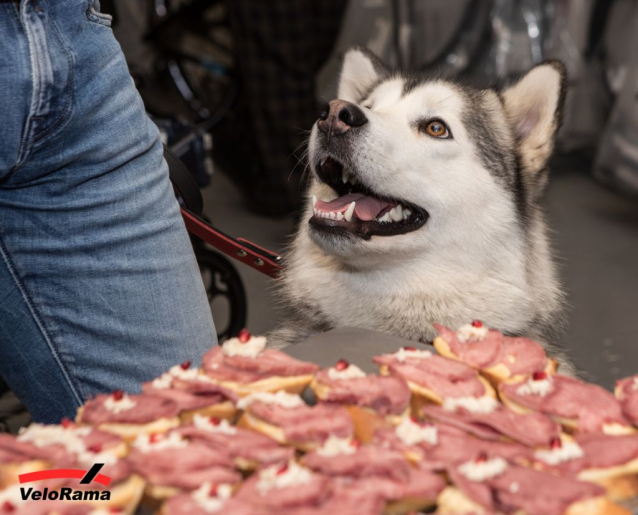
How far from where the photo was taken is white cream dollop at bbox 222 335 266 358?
0.88 metres

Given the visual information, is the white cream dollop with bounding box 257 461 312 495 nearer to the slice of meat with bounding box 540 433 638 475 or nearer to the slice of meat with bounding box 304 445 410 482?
the slice of meat with bounding box 304 445 410 482

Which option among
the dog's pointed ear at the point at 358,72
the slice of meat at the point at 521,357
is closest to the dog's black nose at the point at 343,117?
the dog's pointed ear at the point at 358,72

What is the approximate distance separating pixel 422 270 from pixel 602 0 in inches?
177

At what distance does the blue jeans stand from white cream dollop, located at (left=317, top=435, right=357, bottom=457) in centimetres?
64

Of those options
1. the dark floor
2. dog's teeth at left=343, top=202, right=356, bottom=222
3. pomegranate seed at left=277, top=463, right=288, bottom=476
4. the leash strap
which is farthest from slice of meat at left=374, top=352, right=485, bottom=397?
the dark floor

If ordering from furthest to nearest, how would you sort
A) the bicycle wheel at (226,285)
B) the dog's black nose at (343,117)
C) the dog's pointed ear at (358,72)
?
the bicycle wheel at (226,285) < the dog's pointed ear at (358,72) < the dog's black nose at (343,117)

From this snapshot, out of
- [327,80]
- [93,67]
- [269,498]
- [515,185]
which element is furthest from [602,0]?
[269,498]

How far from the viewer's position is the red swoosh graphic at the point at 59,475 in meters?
0.66

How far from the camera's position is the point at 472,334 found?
95 centimetres

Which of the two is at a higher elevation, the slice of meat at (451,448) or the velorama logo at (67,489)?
the slice of meat at (451,448)

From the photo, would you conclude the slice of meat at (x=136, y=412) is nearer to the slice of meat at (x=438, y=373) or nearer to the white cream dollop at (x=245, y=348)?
the white cream dollop at (x=245, y=348)

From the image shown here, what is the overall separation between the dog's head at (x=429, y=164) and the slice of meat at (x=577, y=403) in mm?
683

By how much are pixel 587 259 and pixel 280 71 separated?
2.16 m

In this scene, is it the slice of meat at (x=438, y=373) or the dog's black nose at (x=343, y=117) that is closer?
the slice of meat at (x=438, y=373)
